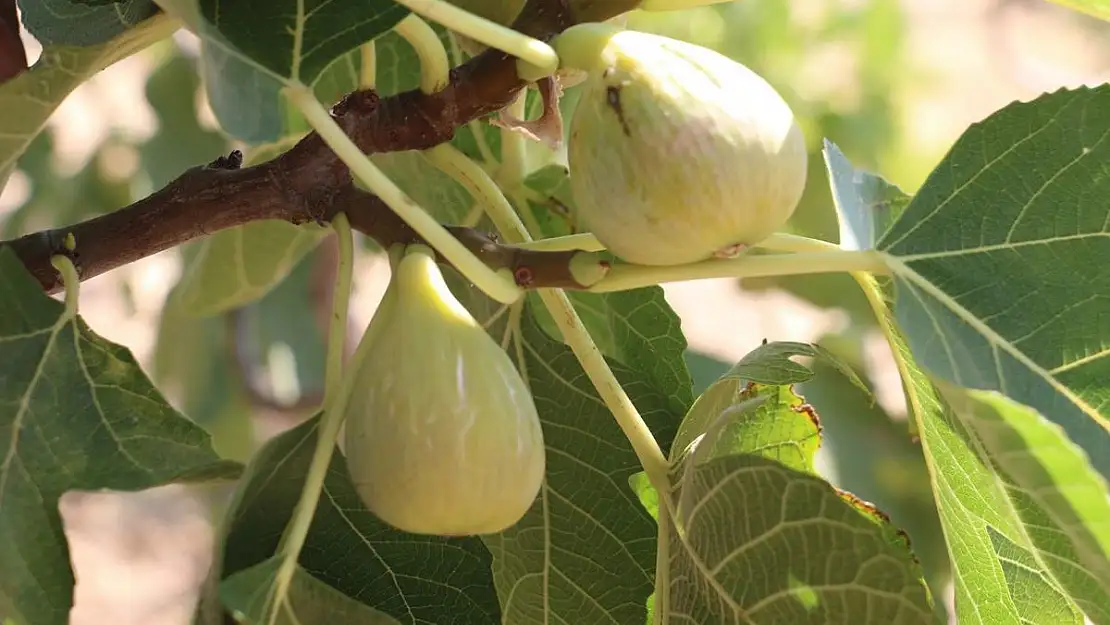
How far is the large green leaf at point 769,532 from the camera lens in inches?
14.5

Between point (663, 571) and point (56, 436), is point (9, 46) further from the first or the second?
point (663, 571)

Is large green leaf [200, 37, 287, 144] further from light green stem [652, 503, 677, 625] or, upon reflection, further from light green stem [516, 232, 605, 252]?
light green stem [652, 503, 677, 625]

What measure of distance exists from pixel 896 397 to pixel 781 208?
157 cm

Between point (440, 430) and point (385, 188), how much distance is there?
83 mm

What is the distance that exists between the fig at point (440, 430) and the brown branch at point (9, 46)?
0.91 ft

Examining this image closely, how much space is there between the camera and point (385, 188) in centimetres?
34

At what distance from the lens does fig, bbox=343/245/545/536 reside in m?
0.35

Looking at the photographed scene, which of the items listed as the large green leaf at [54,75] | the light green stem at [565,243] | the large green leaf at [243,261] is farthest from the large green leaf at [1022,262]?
the large green leaf at [243,261]

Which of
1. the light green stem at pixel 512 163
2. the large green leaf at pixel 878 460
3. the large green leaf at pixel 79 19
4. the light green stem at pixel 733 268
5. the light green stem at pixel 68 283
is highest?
the large green leaf at pixel 878 460

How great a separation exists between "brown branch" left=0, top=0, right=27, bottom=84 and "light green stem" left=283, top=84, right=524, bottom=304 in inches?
→ 9.6

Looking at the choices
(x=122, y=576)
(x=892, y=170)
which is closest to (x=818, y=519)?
(x=892, y=170)

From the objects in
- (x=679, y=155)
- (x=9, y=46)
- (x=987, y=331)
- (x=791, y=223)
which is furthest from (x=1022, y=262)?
(x=791, y=223)

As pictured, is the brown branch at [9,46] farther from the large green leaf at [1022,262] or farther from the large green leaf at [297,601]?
the large green leaf at [1022,262]

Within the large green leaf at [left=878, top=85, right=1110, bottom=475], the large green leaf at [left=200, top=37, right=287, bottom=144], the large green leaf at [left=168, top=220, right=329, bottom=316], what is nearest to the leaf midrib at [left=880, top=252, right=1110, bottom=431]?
the large green leaf at [left=878, top=85, right=1110, bottom=475]
